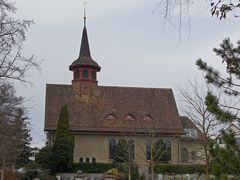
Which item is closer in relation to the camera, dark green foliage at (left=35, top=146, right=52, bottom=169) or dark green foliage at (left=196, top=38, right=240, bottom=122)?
dark green foliage at (left=196, top=38, right=240, bottom=122)

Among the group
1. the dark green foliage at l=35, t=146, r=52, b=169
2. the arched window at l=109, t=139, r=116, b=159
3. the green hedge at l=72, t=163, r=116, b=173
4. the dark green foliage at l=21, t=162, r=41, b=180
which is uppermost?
the arched window at l=109, t=139, r=116, b=159

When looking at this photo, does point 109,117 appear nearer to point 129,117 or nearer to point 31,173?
point 129,117

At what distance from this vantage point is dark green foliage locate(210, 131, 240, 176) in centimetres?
1062

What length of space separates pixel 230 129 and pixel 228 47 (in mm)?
1945

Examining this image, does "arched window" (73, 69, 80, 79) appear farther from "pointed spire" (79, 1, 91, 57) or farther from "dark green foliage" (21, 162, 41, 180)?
"dark green foliage" (21, 162, 41, 180)

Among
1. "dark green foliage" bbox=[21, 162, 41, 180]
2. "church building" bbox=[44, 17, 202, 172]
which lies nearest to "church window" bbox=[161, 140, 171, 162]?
"church building" bbox=[44, 17, 202, 172]

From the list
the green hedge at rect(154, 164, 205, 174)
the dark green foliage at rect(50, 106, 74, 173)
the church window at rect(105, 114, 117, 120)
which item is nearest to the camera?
the dark green foliage at rect(50, 106, 74, 173)

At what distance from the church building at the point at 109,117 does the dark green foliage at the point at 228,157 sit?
4116 cm

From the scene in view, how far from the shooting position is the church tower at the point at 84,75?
57125mm

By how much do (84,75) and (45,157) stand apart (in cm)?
1329

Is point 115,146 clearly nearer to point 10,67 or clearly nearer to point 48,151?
point 48,151

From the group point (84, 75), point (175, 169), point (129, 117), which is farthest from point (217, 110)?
point (84, 75)

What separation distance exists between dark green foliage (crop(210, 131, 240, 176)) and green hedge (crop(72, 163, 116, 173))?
3851cm

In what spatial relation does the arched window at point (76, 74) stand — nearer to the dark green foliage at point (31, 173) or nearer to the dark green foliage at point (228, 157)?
the dark green foliage at point (31, 173)
